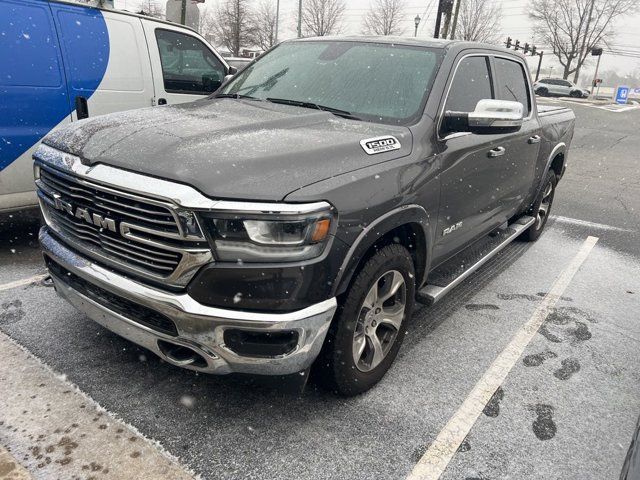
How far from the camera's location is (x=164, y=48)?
555cm

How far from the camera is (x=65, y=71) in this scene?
14.8ft

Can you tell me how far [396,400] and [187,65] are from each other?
15.0ft

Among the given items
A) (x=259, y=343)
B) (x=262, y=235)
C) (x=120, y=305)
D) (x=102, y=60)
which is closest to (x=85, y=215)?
(x=120, y=305)

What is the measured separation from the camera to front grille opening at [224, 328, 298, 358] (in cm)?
221

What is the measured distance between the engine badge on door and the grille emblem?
1.25 meters

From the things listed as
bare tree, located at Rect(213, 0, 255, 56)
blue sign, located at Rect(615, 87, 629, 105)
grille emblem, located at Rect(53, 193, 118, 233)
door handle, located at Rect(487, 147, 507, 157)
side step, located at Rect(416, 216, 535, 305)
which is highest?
bare tree, located at Rect(213, 0, 255, 56)

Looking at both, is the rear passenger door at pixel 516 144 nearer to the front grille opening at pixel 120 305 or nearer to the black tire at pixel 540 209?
the black tire at pixel 540 209

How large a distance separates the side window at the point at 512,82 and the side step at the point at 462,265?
1.12 metres

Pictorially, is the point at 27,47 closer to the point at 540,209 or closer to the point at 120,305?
the point at 120,305

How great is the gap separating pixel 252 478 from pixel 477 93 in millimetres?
2937

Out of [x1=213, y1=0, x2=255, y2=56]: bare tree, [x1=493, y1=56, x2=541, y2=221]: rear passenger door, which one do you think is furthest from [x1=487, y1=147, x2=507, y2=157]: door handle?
[x1=213, y1=0, x2=255, y2=56]: bare tree

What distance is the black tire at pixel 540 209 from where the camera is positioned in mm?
5541

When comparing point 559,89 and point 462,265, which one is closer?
point 462,265

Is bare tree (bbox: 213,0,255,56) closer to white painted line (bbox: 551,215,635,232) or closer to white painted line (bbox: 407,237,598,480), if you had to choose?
white painted line (bbox: 551,215,635,232)
